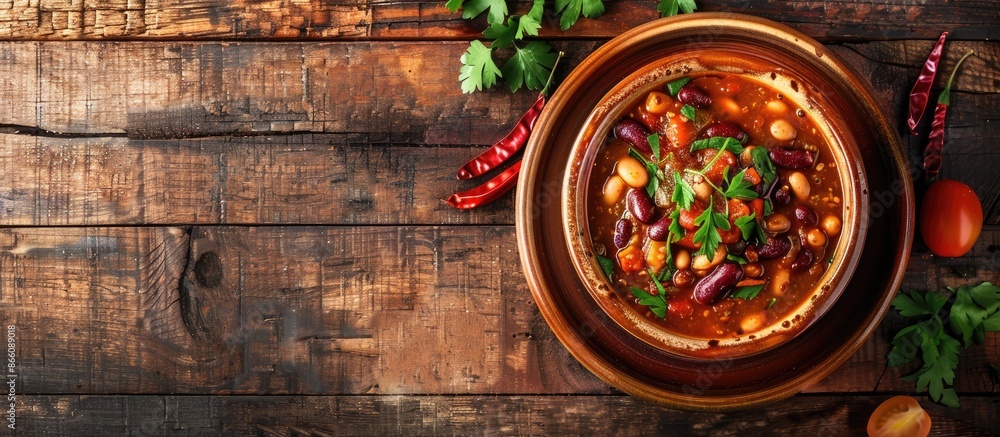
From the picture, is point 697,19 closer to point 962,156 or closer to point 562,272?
point 562,272

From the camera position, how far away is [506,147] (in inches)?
92.7

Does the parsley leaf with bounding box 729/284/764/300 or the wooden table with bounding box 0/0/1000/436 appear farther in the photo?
the wooden table with bounding box 0/0/1000/436

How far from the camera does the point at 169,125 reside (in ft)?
8.02

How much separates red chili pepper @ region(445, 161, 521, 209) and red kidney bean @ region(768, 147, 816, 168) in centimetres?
84

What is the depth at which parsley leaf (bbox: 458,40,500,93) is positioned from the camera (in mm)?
2309

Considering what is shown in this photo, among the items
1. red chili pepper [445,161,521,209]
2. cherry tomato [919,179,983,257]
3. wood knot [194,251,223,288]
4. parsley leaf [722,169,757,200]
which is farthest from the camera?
wood knot [194,251,223,288]

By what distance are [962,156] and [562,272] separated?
4.96 feet

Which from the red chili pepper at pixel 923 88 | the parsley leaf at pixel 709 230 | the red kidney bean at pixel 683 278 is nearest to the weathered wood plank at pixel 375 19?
the red chili pepper at pixel 923 88

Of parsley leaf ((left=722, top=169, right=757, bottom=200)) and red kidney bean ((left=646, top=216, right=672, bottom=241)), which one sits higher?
parsley leaf ((left=722, top=169, right=757, bottom=200))

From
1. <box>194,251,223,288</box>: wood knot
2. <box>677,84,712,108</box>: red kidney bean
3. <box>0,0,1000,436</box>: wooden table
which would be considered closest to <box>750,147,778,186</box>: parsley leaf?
<box>677,84,712,108</box>: red kidney bean

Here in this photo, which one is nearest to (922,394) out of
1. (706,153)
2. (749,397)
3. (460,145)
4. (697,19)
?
(749,397)

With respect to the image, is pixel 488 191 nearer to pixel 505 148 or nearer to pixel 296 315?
pixel 505 148

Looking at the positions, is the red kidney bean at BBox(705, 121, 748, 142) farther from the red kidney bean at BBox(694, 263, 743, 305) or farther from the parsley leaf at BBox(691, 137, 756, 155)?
the red kidney bean at BBox(694, 263, 743, 305)

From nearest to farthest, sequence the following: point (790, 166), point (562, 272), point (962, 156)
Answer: point (790, 166) → point (562, 272) → point (962, 156)
